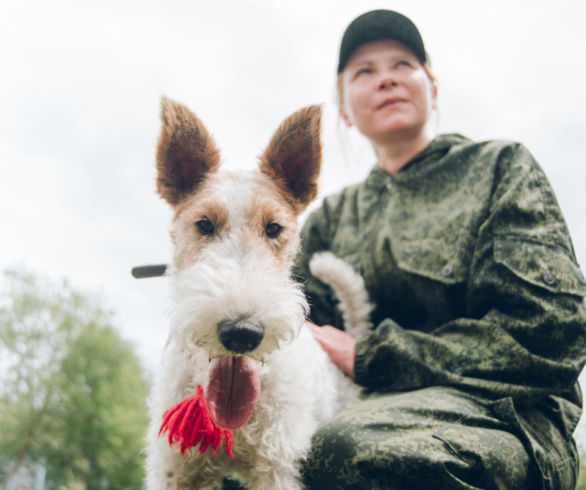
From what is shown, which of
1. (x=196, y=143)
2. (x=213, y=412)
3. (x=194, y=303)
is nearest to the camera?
(x=194, y=303)

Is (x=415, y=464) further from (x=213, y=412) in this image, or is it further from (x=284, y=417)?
(x=213, y=412)

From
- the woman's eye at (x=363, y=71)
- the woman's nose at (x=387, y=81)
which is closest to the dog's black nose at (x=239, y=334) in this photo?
the woman's nose at (x=387, y=81)

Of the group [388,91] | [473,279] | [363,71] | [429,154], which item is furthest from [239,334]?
[363,71]

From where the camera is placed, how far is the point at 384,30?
4023 millimetres

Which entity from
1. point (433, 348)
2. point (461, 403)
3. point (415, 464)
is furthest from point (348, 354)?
point (415, 464)

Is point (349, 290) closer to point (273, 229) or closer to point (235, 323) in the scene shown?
point (273, 229)

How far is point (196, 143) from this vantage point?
301cm

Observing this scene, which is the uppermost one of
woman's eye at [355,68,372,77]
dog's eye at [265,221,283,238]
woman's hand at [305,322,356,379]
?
woman's eye at [355,68,372,77]

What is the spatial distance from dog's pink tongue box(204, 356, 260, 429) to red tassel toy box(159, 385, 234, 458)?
0.45ft

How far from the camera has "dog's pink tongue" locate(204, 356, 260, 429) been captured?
7.62 ft

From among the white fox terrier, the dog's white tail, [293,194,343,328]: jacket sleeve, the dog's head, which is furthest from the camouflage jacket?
the dog's head

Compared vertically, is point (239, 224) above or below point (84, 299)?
above

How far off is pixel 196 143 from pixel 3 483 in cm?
2634

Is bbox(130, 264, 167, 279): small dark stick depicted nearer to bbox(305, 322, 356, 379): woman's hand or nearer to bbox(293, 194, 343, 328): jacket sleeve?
bbox(305, 322, 356, 379): woman's hand
